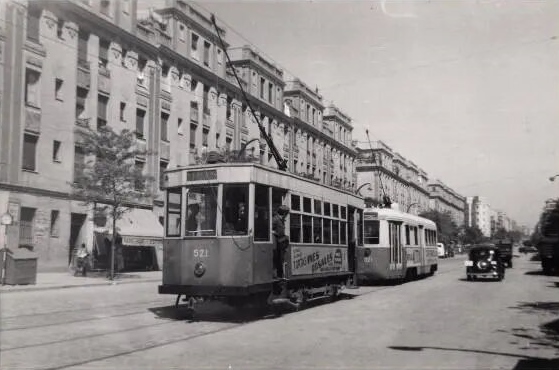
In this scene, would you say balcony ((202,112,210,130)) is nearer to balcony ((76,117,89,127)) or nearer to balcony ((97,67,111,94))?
balcony ((97,67,111,94))

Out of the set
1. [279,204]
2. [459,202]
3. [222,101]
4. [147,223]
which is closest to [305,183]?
[279,204]

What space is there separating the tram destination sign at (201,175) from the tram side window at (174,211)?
0.37 m

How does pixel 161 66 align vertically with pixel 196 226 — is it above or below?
above

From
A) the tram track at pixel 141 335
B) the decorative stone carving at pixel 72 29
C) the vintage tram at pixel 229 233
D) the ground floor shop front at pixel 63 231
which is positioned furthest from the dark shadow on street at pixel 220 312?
the decorative stone carving at pixel 72 29

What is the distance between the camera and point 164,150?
37.6m

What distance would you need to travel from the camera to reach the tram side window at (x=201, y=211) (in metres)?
11.7

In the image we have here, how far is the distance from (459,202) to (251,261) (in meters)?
181

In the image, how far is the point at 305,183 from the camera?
13.7m

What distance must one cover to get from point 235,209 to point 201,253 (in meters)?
1.09

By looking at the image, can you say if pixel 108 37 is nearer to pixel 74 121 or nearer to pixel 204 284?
pixel 74 121

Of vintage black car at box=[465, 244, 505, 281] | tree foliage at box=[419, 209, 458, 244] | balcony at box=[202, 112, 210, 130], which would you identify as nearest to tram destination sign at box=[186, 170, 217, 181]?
vintage black car at box=[465, 244, 505, 281]

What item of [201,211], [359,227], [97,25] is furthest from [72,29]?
[201,211]

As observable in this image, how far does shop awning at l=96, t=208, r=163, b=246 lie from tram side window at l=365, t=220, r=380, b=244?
42.1ft

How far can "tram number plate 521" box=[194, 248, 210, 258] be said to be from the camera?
11508 millimetres
